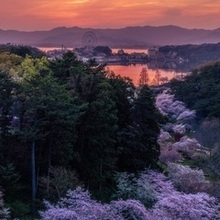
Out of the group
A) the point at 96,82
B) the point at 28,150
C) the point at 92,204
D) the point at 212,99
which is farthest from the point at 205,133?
the point at 92,204

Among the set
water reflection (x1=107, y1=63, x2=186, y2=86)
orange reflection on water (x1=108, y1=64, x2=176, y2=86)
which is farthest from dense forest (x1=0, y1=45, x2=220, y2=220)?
orange reflection on water (x1=108, y1=64, x2=176, y2=86)

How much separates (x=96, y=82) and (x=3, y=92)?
18.1 feet

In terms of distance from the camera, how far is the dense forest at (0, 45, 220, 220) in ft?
57.5

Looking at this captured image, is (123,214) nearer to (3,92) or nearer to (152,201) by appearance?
(152,201)

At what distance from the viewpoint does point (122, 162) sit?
88.5 ft

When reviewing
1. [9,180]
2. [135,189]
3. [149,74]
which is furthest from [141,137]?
[149,74]

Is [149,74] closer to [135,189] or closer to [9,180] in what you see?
[135,189]

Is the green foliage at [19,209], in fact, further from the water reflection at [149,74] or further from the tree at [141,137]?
the water reflection at [149,74]

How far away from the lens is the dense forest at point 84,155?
17.5m

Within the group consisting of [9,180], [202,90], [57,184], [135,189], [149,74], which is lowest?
[135,189]

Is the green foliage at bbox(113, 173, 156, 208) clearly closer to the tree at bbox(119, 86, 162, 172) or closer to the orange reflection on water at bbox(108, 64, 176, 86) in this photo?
the tree at bbox(119, 86, 162, 172)

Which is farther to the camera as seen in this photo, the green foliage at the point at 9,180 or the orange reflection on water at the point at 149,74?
the orange reflection on water at the point at 149,74

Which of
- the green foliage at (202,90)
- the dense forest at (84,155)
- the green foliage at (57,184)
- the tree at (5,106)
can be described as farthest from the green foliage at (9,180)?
the green foliage at (202,90)

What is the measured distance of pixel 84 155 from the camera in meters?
24.0
